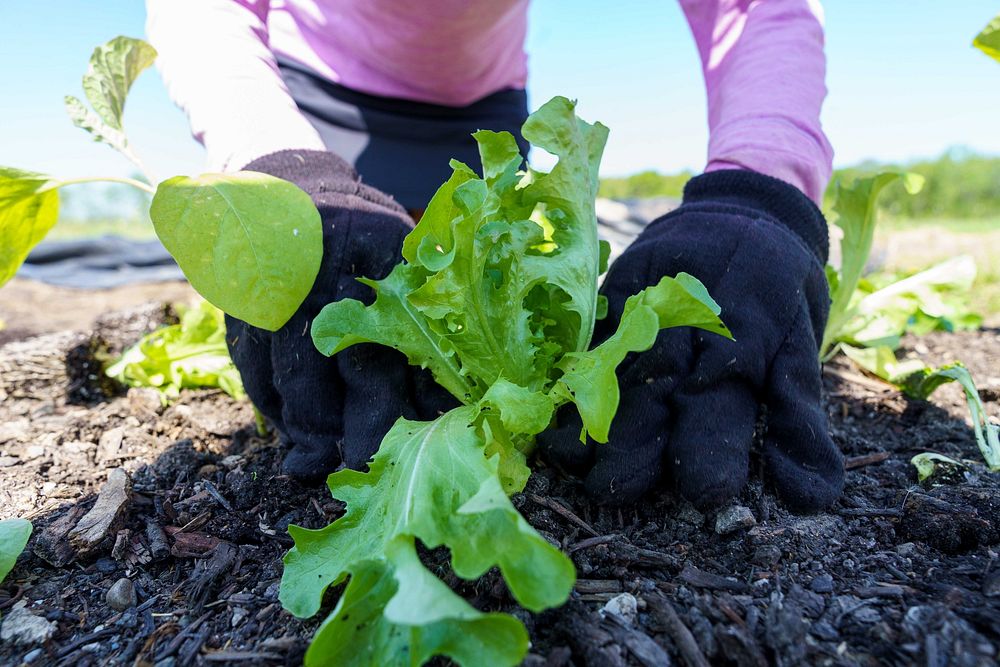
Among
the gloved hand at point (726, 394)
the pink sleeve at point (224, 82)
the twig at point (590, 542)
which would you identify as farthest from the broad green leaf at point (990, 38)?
the pink sleeve at point (224, 82)

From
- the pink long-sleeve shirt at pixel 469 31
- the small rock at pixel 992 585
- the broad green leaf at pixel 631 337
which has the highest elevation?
the pink long-sleeve shirt at pixel 469 31

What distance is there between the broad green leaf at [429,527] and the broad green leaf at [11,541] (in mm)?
513

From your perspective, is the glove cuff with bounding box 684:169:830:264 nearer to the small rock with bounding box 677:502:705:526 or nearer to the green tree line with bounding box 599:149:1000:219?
the small rock with bounding box 677:502:705:526

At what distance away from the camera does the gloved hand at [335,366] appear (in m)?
1.31

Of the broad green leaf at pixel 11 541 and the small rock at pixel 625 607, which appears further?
the broad green leaf at pixel 11 541

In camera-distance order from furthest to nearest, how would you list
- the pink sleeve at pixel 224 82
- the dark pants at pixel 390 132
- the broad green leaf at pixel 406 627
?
1. the dark pants at pixel 390 132
2. the pink sleeve at pixel 224 82
3. the broad green leaf at pixel 406 627

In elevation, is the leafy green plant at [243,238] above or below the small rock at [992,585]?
above

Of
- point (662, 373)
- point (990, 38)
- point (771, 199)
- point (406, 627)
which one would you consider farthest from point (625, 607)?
point (990, 38)

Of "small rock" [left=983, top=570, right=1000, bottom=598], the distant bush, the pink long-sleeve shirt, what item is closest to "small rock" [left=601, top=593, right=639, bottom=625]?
"small rock" [left=983, top=570, right=1000, bottom=598]

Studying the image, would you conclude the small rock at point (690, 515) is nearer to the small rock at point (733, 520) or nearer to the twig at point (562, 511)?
the small rock at point (733, 520)

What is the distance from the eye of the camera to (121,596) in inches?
42.4

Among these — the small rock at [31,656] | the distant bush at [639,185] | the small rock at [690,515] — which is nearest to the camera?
the small rock at [31,656]

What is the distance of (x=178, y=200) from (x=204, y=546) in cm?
63

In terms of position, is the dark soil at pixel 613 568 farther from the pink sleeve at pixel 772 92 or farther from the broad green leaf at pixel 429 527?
the pink sleeve at pixel 772 92
